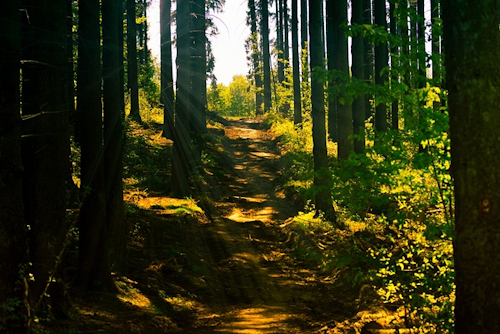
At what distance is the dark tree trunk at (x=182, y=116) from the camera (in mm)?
16375

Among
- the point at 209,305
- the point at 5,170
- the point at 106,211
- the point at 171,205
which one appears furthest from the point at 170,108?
the point at 5,170

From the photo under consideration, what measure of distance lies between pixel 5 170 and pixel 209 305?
5.21 meters

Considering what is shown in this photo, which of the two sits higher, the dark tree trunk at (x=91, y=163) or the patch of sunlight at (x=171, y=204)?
the dark tree trunk at (x=91, y=163)

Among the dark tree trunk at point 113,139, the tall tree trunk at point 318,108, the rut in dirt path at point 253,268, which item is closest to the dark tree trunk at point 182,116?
the rut in dirt path at point 253,268

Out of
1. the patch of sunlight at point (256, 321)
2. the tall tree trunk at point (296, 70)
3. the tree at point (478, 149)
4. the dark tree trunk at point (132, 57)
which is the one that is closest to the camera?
the tree at point (478, 149)

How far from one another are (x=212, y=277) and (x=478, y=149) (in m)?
7.72

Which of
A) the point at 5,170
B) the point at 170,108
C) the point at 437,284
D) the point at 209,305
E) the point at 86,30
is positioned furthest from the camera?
the point at 170,108

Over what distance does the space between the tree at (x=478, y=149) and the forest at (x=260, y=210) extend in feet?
0.04

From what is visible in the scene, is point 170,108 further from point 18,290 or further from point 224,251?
point 18,290

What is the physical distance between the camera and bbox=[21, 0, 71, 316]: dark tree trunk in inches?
243

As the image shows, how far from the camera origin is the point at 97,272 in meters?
8.17

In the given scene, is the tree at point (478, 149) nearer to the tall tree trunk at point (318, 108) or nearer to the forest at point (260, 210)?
the forest at point (260, 210)

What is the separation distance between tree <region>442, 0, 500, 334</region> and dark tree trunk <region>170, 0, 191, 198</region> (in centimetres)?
1296

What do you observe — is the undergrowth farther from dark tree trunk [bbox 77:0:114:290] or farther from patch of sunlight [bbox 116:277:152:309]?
dark tree trunk [bbox 77:0:114:290]
